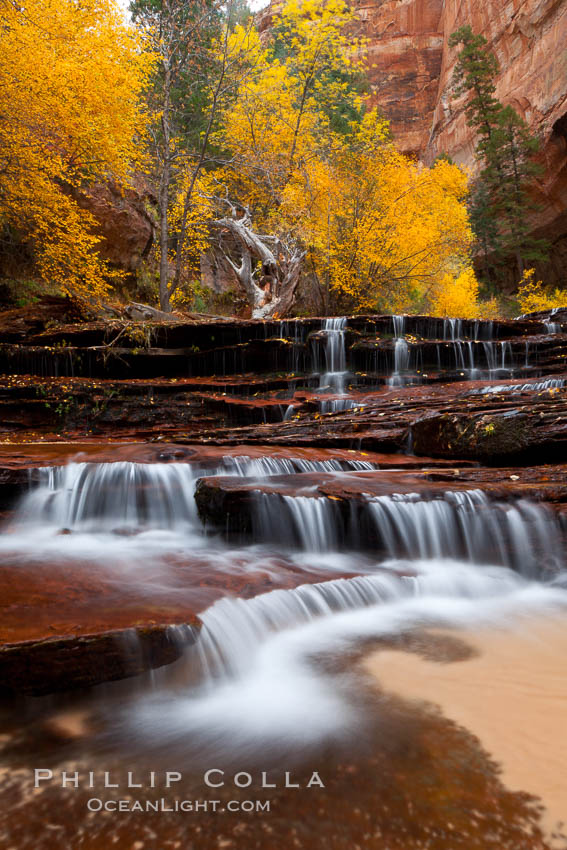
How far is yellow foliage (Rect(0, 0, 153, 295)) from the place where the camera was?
11.2 m

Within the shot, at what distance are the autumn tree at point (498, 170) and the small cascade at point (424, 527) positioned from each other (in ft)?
96.4

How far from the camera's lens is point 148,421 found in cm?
1009

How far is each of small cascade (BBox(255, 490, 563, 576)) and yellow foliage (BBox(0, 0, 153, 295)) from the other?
432 inches

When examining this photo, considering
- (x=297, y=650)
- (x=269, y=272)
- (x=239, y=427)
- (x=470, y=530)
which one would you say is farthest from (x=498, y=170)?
(x=297, y=650)

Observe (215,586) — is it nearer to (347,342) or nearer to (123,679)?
(123,679)

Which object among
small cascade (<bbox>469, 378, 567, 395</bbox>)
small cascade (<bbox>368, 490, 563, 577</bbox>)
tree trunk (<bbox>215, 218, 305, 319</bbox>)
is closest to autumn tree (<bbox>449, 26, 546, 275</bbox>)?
tree trunk (<bbox>215, 218, 305, 319</bbox>)

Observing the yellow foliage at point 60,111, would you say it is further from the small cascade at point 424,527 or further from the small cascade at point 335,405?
the small cascade at point 424,527

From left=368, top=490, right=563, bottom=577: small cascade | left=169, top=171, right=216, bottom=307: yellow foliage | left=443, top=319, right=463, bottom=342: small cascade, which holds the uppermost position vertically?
left=169, top=171, right=216, bottom=307: yellow foliage

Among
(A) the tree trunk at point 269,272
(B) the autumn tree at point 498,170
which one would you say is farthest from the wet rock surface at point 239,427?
(B) the autumn tree at point 498,170

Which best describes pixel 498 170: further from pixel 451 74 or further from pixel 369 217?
pixel 369 217

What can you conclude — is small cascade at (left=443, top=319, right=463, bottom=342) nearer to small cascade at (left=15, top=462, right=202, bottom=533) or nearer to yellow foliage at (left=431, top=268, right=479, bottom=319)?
yellow foliage at (left=431, top=268, right=479, bottom=319)

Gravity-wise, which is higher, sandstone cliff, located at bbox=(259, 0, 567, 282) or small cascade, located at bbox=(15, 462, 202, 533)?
sandstone cliff, located at bbox=(259, 0, 567, 282)

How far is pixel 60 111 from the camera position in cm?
1172

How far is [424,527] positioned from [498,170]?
32.6 meters
